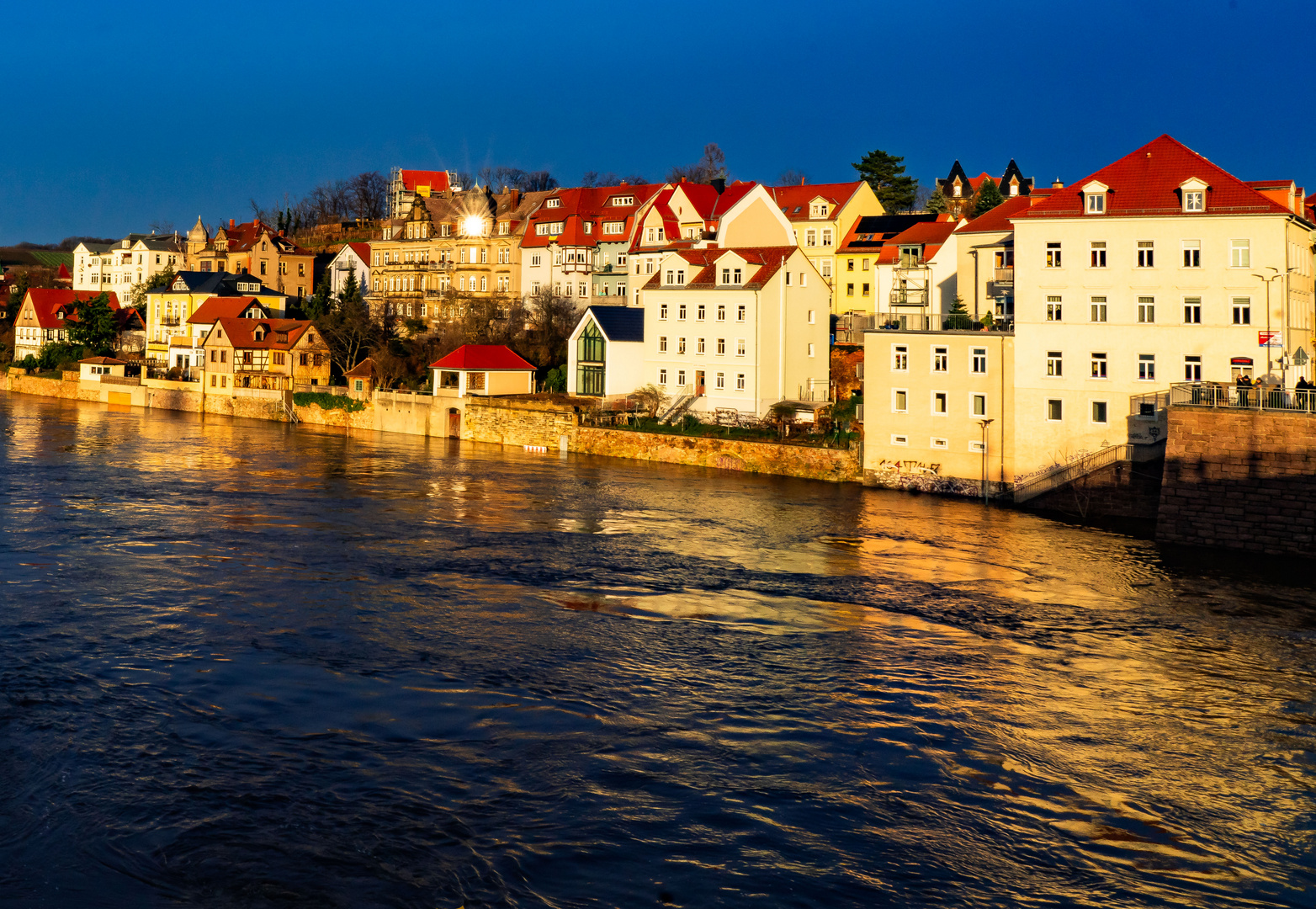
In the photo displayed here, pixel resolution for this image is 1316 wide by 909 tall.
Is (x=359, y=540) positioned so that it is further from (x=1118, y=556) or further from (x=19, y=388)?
(x=19, y=388)

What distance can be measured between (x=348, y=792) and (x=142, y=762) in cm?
305

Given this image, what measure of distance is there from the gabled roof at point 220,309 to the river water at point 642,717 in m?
48.7

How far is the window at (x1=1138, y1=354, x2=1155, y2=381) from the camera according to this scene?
34.6 metres

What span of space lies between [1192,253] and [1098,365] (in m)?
4.34

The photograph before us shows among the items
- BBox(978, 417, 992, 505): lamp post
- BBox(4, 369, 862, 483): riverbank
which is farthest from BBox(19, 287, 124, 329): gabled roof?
BBox(978, 417, 992, 505): lamp post

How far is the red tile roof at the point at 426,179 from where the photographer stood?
10338 centimetres

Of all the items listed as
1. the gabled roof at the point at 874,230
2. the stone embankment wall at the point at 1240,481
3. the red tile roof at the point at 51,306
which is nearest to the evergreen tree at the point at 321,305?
the red tile roof at the point at 51,306

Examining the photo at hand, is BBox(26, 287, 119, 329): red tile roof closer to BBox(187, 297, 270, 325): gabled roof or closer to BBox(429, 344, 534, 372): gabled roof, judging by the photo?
BBox(187, 297, 270, 325): gabled roof

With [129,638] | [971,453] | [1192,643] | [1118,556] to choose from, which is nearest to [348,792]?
[129,638]

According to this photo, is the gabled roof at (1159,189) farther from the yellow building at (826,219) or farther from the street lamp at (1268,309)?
the yellow building at (826,219)

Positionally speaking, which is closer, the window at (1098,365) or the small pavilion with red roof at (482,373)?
the window at (1098,365)

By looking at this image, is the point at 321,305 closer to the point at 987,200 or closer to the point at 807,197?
the point at 807,197

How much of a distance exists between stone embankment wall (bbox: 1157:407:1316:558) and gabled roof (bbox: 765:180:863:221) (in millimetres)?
36308

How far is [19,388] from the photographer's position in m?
89.2
